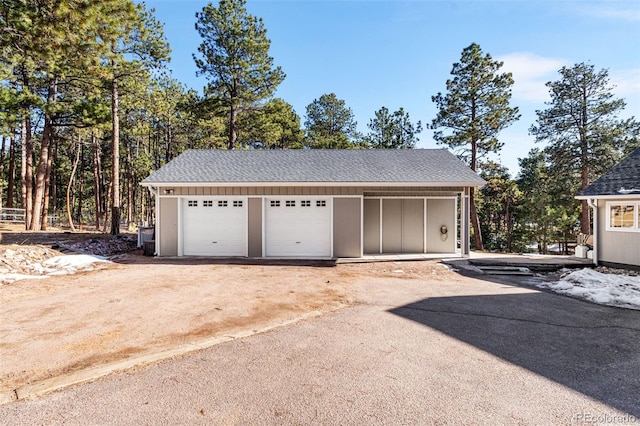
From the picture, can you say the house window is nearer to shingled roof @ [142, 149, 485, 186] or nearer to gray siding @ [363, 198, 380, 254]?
shingled roof @ [142, 149, 485, 186]

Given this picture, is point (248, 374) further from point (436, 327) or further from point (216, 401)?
point (436, 327)

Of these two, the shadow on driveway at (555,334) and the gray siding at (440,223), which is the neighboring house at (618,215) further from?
the shadow on driveway at (555,334)

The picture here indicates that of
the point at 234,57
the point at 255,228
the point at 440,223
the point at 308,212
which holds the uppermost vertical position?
the point at 234,57

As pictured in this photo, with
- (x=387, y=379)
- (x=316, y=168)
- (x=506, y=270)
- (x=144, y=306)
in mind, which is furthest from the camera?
(x=316, y=168)

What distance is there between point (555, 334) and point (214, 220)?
9.75 meters

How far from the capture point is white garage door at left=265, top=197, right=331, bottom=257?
10.9 m

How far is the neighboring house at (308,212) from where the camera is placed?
10734mm

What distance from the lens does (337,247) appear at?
35.4 ft

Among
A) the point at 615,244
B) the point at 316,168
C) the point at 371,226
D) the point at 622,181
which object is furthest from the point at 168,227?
the point at 622,181

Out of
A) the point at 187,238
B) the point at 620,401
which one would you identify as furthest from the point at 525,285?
the point at 187,238

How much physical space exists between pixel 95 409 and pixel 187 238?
9024 millimetres

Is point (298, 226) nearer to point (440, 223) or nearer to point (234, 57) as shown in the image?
point (440, 223)

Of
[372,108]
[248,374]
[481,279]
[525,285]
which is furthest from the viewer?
[372,108]

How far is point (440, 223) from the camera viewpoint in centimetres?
1143
